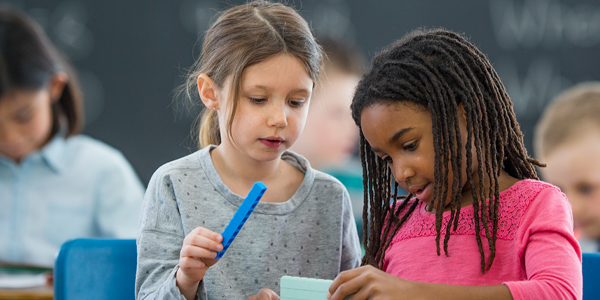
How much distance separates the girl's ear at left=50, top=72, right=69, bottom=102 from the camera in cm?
205

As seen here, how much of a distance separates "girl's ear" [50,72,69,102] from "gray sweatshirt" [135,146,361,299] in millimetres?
1192

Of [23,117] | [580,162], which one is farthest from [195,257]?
[23,117]

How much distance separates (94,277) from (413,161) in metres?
0.60

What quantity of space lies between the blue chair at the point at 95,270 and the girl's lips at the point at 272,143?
308 millimetres

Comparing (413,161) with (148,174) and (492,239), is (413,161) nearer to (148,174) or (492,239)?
(492,239)

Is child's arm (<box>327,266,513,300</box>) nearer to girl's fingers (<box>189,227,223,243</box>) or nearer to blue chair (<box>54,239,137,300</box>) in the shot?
girl's fingers (<box>189,227,223,243</box>)

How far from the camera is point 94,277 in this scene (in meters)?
1.00

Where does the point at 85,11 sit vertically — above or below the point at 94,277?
above

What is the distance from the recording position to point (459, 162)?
0.84m

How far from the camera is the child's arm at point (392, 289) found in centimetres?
71

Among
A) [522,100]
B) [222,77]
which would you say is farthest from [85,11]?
[522,100]

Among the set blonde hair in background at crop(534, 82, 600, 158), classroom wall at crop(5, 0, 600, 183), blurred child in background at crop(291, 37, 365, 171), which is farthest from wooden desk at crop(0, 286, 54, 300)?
blonde hair in background at crop(534, 82, 600, 158)

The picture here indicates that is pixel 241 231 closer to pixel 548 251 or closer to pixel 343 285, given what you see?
pixel 343 285

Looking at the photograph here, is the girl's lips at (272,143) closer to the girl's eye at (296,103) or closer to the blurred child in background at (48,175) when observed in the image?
the girl's eye at (296,103)
